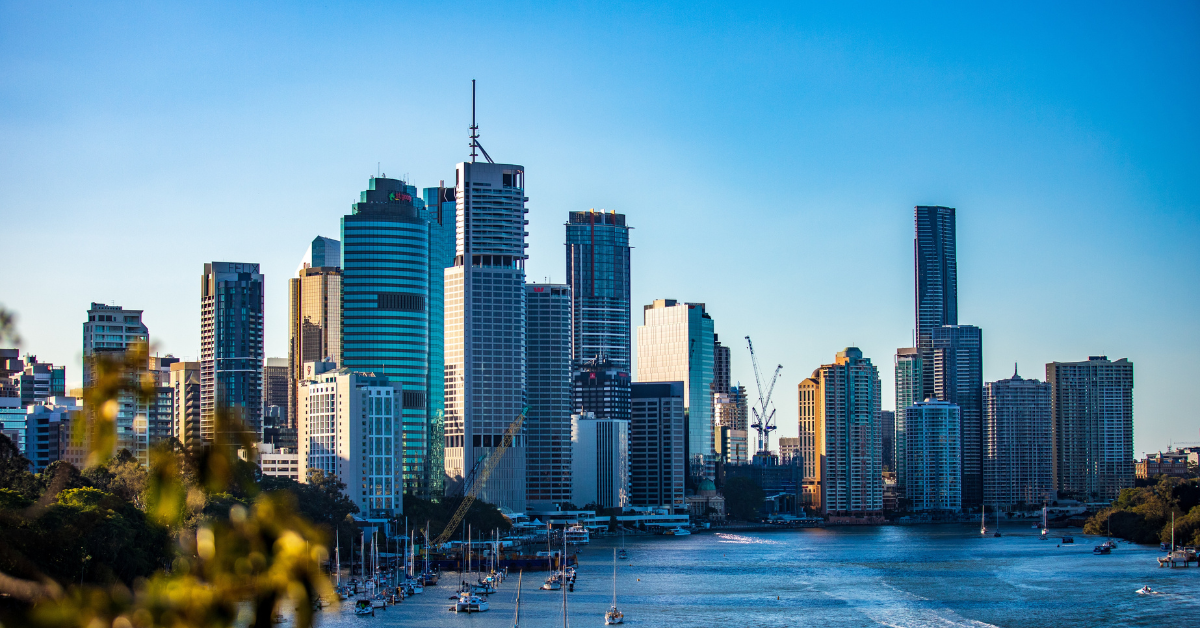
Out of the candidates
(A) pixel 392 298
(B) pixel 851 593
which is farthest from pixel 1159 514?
(A) pixel 392 298

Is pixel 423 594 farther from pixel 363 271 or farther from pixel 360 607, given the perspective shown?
pixel 363 271

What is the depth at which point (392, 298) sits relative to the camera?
183375 mm

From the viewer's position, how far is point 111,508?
6594 cm

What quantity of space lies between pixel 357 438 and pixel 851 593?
242 ft

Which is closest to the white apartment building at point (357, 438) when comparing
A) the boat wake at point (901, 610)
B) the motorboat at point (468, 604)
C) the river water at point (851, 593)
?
the river water at point (851, 593)

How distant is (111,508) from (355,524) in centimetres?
6655

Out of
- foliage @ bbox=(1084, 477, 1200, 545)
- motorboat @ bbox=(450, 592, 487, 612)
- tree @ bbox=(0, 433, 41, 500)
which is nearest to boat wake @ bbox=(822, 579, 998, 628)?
motorboat @ bbox=(450, 592, 487, 612)

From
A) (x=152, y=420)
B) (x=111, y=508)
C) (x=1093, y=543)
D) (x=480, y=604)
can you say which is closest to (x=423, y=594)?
(x=480, y=604)

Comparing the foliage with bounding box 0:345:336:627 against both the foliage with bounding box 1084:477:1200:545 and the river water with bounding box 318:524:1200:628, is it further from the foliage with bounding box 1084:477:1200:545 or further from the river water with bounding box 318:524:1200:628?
the foliage with bounding box 1084:477:1200:545

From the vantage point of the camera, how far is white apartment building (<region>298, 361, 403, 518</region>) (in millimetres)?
154875

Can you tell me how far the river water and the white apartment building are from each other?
25.9 metres

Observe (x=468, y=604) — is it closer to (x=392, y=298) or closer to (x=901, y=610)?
(x=901, y=610)

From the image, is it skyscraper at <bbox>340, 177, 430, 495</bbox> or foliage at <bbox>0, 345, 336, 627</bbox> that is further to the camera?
skyscraper at <bbox>340, 177, 430, 495</bbox>

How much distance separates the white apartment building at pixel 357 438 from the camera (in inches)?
6097
